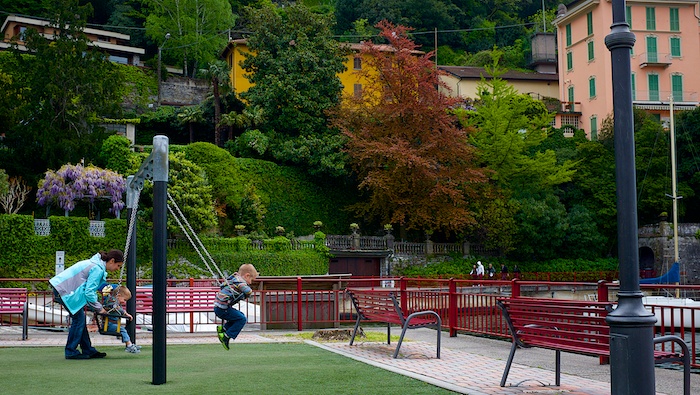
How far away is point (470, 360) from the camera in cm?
1133

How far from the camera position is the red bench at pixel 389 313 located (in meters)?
11.3

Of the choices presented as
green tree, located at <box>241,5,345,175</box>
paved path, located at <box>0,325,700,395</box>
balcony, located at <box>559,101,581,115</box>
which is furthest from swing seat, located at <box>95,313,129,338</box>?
balcony, located at <box>559,101,581,115</box>

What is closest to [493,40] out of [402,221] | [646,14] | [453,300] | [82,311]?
[646,14]

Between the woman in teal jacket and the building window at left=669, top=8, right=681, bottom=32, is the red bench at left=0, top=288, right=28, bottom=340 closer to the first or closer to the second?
the woman in teal jacket

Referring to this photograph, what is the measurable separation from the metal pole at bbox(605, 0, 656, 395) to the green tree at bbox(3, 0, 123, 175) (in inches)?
1541

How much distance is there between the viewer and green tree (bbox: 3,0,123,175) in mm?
41531

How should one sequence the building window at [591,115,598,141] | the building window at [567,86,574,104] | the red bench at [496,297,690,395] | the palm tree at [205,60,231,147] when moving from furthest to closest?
the building window at [567,86,574,104] → the building window at [591,115,598,141] → the palm tree at [205,60,231,147] → the red bench at [496,297,690,395]

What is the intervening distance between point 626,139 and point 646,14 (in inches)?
2435

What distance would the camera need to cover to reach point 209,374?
9375 millimetres

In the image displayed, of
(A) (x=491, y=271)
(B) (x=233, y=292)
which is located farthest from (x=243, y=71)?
(B) (x=233, y=292)

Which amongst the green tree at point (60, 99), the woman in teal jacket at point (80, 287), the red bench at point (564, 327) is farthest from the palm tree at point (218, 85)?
the red bench at point (564, 327)

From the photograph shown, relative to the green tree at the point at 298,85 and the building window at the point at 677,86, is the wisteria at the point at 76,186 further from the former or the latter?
the building window at the point at 677,86

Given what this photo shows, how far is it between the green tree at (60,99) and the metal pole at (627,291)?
39146 millimetres

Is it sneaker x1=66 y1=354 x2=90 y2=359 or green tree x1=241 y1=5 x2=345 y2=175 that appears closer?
sneaker x1=66 y1=354 x2=90 y2=359
